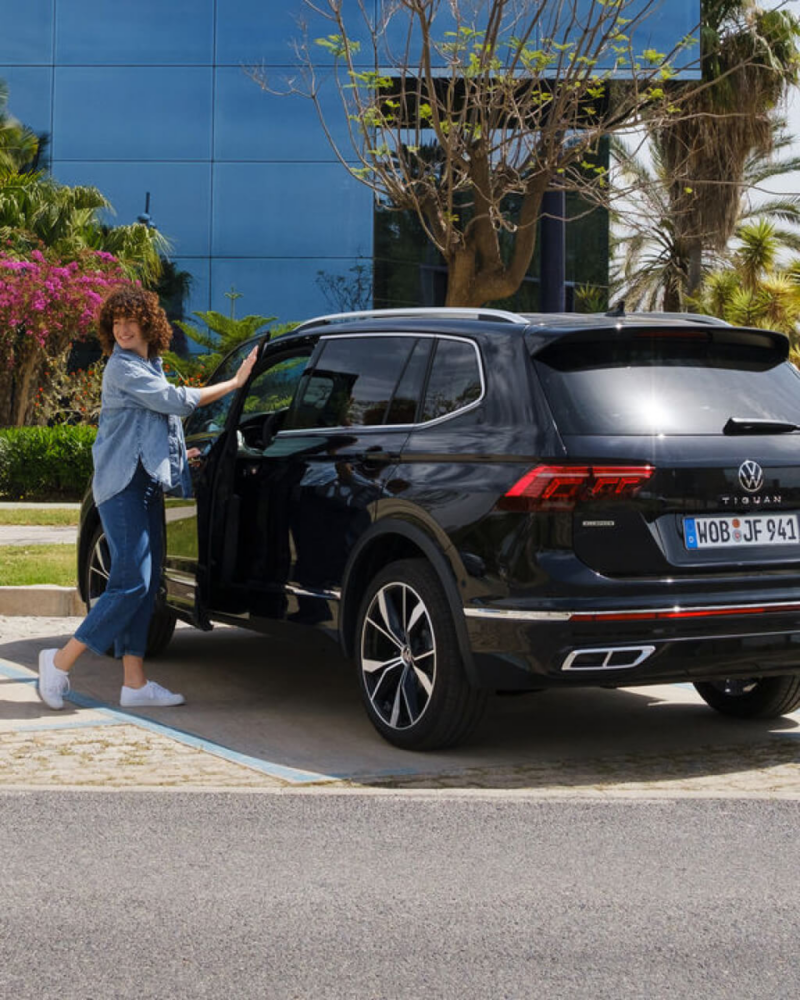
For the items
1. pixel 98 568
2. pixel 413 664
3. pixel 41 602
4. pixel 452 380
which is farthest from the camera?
pixel 41 602

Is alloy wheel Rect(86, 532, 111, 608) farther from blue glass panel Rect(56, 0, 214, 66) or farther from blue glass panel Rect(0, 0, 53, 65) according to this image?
blue glass panel Rect(0, 0, 53, 65)

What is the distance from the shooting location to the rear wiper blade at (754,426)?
6195mm

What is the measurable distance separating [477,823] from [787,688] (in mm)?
2263

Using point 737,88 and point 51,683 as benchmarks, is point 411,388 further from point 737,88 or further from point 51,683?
point 737,88

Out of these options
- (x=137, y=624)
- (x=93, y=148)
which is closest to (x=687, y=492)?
(x=137, y=624)

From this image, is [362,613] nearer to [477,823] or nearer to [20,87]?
[477,823]

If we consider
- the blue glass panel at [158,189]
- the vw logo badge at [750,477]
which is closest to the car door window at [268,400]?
the vw logo badge at [750,477]

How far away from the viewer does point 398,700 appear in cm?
645

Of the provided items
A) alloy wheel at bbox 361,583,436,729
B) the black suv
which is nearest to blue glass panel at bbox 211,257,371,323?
the black suv

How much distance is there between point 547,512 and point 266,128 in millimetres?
25763

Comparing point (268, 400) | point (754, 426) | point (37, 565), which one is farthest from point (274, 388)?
point (37, 565)

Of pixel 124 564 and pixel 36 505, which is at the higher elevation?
pixel 124 564

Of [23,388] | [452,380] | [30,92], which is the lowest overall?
[23,388]

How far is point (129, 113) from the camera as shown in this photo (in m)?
30.5
